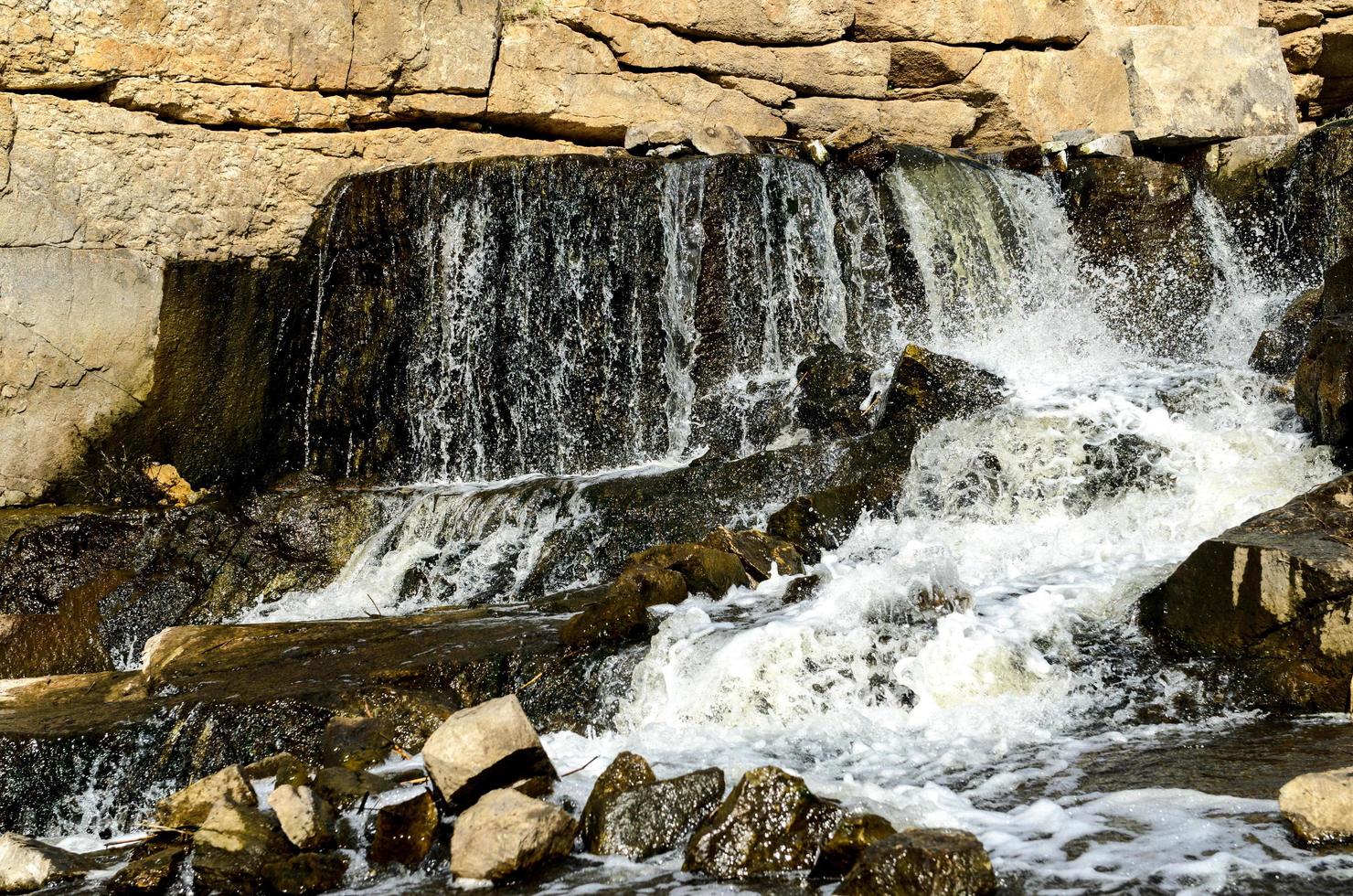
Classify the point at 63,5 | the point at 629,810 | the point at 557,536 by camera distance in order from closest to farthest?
the point at 629,810, the point at 557,536, the point at 63,5

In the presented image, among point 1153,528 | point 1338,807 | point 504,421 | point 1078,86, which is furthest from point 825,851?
point 1078,86

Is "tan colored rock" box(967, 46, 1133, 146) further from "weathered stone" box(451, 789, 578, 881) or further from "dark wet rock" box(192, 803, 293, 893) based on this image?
"dark wet rock" box(192, 803, 293, 893)

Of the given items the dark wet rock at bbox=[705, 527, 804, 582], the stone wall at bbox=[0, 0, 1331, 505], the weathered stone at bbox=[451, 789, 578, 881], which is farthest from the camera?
the stone wall at bbox=[0, 0, 1331, 505]

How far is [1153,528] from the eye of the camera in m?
6.45

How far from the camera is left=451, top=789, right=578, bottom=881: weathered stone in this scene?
11.3ft

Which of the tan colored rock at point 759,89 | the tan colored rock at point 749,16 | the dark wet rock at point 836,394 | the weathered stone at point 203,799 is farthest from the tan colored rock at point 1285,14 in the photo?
the weathered stone at point 203,799

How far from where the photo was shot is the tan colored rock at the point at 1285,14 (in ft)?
44.2

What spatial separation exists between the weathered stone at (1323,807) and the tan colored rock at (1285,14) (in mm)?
12550

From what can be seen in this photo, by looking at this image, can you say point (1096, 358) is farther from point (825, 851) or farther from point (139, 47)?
point (139, 47)

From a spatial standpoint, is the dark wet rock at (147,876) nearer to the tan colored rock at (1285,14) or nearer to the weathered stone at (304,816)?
the weathered stone at (304,816)

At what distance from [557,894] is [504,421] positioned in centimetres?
681

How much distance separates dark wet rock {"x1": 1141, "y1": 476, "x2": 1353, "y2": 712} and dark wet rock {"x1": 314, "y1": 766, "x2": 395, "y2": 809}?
309cm

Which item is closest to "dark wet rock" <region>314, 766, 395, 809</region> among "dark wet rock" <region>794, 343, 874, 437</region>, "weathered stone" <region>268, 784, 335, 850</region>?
"weathered stone" <region>268, 784, 335, 850</region>

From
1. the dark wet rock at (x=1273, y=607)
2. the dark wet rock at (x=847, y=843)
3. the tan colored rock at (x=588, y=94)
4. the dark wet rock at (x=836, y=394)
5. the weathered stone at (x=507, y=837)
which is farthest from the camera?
the tan colored rock at (x=588, y=94)
